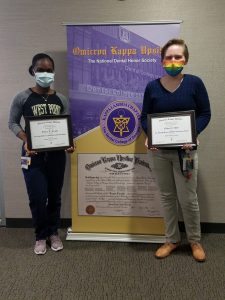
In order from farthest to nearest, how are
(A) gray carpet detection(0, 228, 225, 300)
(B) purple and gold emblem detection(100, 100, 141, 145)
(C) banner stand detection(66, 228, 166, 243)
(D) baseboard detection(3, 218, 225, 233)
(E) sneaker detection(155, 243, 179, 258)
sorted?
(D) baseboard detection(3, 218, 225, 233) → (C) banner stand detection(66, 228, 166, 243) → (B) purple and gold emblem detection(100, 100, 141, 145) → (E) sneaker detection(155, 243, 179, 258) → (A) gray carpet detection(0, 228, 225, 300)

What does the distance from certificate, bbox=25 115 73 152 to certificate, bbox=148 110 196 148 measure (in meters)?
0.63

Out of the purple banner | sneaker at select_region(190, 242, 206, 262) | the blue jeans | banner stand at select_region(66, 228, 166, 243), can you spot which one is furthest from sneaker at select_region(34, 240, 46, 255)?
sneaker at select_region(190, 242, 206, 262)

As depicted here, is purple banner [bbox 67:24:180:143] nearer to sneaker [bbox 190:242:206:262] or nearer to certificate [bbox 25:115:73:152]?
certificate [bbox 25:115:73:152]

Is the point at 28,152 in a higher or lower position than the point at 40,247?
higher

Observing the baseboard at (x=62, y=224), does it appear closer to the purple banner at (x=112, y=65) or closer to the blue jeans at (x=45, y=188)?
the blue jeans at (x=45, y=188)

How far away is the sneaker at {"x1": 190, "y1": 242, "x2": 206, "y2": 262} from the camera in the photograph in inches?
102

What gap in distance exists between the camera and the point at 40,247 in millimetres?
2762

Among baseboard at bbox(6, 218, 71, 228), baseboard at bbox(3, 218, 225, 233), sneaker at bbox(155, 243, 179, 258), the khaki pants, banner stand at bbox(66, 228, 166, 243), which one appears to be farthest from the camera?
baseboard at bbox(6, 218, 71, 228)

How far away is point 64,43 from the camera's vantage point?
294cm

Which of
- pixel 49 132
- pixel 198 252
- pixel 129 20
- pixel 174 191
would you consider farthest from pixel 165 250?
pixel 129 20

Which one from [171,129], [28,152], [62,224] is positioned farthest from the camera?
[62,224]

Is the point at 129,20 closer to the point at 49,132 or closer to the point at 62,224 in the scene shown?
the point at 49,132

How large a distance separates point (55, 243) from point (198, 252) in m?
1.12

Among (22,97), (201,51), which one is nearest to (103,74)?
(22,97)
